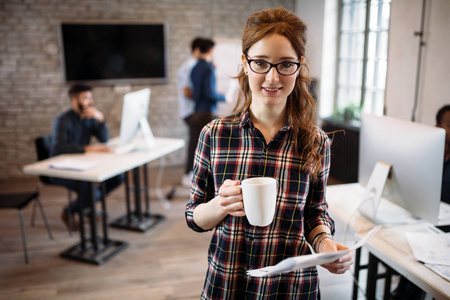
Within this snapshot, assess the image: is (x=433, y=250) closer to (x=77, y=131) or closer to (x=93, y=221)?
(x=93, y=221)

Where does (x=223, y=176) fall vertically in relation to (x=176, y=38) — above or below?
below

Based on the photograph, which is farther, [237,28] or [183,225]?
[237,28]

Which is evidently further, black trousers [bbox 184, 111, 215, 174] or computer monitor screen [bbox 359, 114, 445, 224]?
black trousers [bbox 184, 111, 215, 174]

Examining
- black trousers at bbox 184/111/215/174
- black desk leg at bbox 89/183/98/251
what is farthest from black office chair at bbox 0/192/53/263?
black trousers at bbox 184/111/215/174

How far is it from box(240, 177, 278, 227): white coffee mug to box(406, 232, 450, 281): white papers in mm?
765

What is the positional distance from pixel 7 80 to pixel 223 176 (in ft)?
15.0

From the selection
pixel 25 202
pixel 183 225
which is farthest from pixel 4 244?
pixel 183 225

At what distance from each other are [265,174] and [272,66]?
28cm

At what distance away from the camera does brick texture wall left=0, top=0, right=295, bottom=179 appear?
4668 mm

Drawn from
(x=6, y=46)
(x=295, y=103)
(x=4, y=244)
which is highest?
(x=6, y=46)

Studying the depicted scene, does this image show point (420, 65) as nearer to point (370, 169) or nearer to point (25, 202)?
point (370, 169)

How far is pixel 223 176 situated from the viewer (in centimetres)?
105

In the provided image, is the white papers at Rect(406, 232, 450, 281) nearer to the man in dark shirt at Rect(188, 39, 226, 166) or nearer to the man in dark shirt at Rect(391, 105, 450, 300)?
the man in dark shirt at Rect(391, 105, 450, 300)

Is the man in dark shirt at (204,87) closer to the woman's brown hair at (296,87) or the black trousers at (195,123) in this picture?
the black trousers at (195,123)
